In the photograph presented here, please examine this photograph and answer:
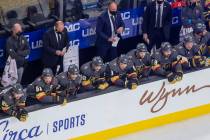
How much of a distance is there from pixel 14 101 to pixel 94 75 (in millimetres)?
1196

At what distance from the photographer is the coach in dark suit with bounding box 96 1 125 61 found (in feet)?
41.5

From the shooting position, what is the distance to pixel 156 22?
13.1 meters

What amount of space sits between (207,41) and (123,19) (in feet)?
5.74

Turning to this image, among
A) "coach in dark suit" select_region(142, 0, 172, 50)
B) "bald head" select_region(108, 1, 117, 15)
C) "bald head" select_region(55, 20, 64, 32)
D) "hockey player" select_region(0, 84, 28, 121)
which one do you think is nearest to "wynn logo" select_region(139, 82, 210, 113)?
"coach in dark suit" select_region(142, 0, 172, 50)

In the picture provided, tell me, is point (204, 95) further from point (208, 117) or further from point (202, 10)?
point (202, 10)

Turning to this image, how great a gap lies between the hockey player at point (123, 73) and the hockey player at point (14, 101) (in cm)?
133

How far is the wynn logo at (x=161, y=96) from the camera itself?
12.0m

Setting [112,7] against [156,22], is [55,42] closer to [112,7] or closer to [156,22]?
[112,7]

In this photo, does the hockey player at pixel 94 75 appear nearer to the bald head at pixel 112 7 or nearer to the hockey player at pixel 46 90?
the hockey player at pixel 46 90

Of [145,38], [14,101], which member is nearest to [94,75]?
[14,101]

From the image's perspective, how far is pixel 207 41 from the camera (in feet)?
40.7

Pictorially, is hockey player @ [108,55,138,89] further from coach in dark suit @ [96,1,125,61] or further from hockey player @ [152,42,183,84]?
coach in dark suit @ [96,1,125,61]

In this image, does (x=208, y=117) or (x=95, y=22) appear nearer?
(x=208, y=117)

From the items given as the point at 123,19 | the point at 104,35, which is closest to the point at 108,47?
the point at 104,35
